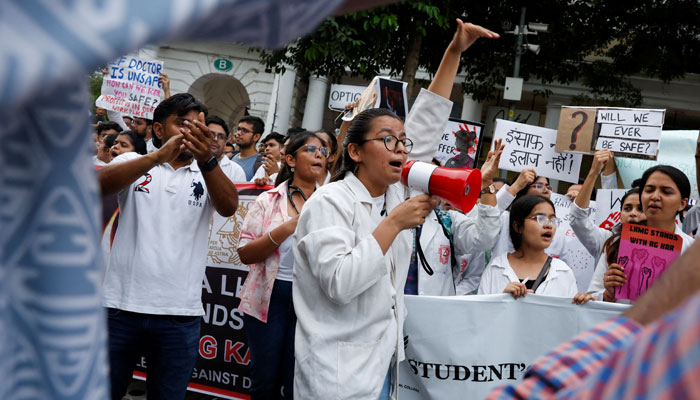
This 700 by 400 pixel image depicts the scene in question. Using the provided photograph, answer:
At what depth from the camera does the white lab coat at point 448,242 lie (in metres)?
4.10

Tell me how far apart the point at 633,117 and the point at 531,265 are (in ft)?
11.3

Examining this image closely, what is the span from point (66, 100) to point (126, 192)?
2653mm

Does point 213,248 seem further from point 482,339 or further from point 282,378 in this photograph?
point 482,339

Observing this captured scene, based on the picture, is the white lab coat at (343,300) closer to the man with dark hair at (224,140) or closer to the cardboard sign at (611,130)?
the man with dark hair at (224,140)

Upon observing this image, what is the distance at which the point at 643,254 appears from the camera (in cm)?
343

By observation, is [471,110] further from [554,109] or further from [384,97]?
[384,97]

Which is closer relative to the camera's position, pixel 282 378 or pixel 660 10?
pixel 282 378

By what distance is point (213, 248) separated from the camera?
4.70 metres

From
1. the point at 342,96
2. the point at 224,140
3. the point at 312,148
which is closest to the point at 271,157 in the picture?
the point at 224,140

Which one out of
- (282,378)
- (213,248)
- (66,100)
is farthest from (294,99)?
(66,100)

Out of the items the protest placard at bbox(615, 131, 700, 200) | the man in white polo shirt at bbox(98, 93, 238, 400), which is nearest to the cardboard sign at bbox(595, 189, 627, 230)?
the protest placard at bbox(615, 131, 700, 200)

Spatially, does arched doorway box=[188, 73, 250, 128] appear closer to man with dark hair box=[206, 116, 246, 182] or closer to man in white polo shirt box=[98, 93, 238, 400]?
man with dark hair box=[206, 116, 246, 182]

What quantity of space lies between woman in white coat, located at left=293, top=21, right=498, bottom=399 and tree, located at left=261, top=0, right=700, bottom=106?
8266 millimetres

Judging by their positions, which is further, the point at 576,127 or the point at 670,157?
the point at 670,157
